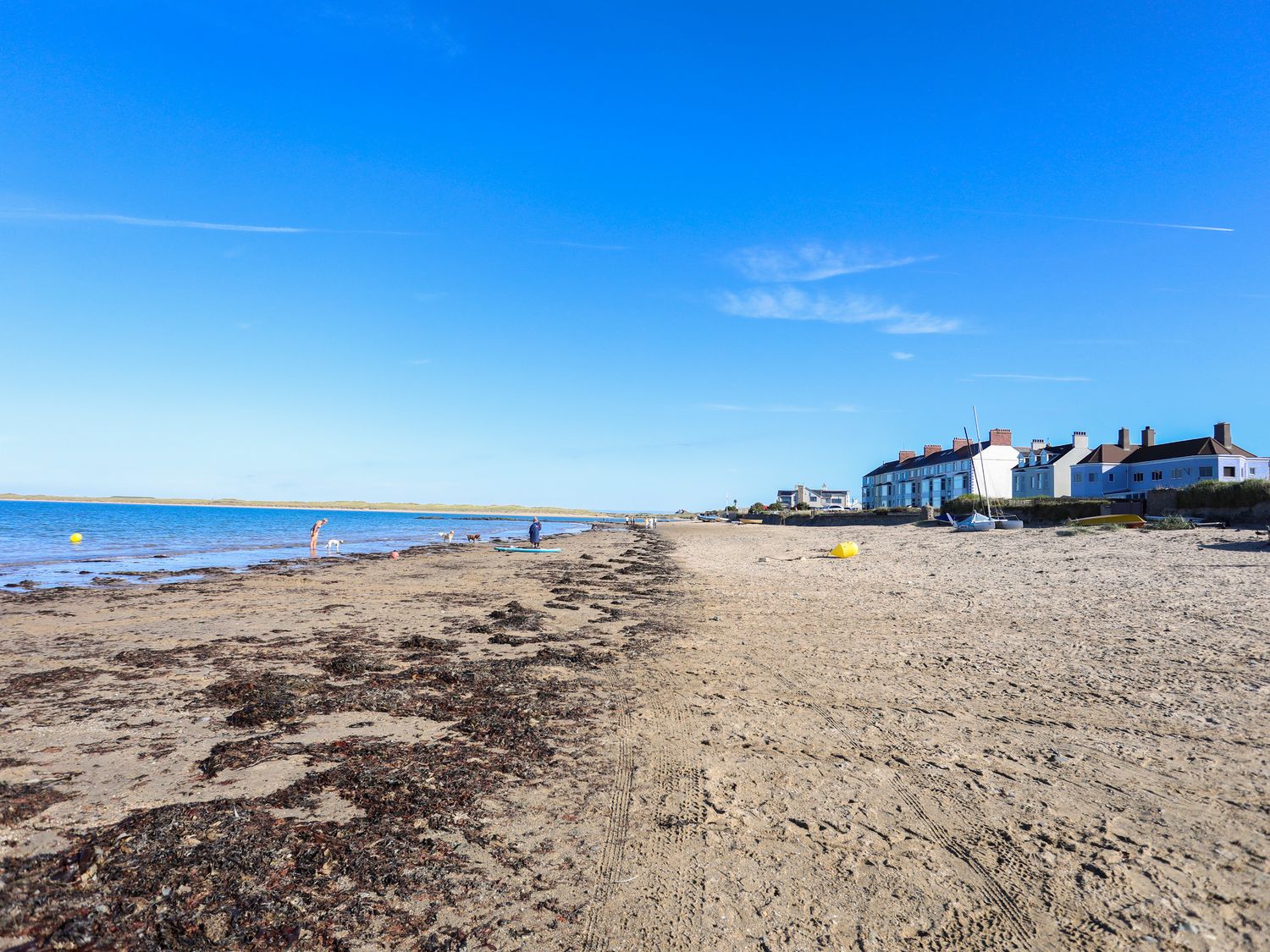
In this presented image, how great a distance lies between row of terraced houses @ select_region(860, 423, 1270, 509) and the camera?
54875 millimetres

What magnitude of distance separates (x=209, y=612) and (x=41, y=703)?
7.18m

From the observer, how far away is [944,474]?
281 feet

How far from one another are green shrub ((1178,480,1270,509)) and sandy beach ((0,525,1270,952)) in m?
30.0

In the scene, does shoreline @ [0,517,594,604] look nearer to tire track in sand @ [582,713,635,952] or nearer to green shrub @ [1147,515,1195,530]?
tire track in sand @ [582,713,635,952]

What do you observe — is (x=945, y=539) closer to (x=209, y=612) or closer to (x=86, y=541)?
(x=209, y=612)

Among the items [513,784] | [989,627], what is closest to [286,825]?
[513,784]

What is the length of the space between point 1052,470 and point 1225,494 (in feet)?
117

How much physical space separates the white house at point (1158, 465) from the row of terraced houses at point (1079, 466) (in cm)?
7

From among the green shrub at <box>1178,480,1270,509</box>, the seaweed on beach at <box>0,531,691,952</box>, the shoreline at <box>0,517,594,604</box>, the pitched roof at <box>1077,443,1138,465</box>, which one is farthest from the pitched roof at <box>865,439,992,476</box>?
the seaweed on beach at <box>0,531,691,952</box>

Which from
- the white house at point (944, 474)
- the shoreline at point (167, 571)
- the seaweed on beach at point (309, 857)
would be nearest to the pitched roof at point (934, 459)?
the white house at point (944, 474)

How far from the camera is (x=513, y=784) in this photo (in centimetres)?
532

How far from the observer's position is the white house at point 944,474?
251ft

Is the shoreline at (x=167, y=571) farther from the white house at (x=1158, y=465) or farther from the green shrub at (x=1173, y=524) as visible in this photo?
the white house at (x=1158, y=465)

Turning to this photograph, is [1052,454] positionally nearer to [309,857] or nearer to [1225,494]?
[1225,494]
